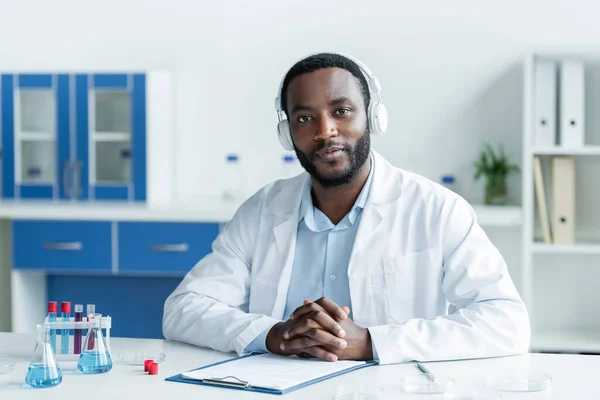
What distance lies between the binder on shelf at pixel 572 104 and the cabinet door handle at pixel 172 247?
1.59 meters

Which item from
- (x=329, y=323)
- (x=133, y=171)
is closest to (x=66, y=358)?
(x=329, y=323)

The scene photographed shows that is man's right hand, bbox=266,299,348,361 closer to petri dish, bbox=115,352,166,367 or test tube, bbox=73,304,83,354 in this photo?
petri dish, bbox=115,352,166,367

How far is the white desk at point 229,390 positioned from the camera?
4.71 feet

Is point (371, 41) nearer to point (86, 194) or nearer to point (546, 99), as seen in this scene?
point (546, 99)

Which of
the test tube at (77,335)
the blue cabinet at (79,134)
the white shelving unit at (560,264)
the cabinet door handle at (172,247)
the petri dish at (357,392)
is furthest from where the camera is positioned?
the blue cabinet at (79,134)

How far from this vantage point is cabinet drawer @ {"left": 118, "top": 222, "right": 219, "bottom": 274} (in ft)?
11.5

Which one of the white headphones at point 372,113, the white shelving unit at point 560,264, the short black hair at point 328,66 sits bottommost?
the white shelving unit at point 560,264

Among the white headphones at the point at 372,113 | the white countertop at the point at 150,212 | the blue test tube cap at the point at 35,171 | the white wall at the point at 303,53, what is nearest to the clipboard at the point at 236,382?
the white headphones at the point at 372,113

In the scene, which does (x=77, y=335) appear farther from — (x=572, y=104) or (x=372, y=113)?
(x=572, y=104)

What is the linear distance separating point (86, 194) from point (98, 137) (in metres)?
0.26

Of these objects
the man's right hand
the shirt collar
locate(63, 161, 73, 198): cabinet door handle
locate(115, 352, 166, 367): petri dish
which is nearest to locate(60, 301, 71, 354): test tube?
locate(115, 352, 166, 367): petri dish

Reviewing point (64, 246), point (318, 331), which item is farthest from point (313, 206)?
point (64, 246)

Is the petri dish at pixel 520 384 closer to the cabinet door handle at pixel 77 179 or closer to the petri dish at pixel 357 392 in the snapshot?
the petri dish at pixel 357 392

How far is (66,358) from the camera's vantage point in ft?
5.49
